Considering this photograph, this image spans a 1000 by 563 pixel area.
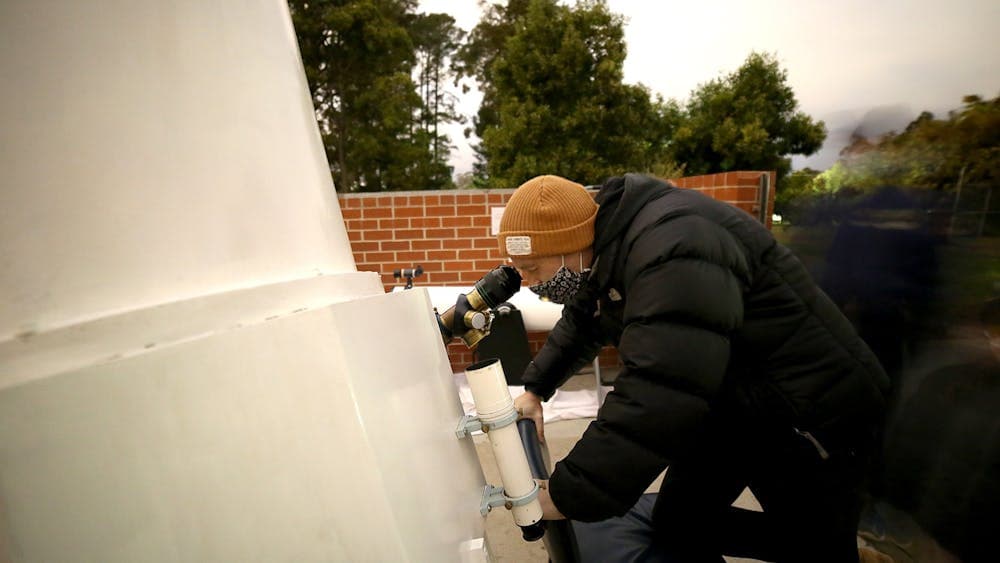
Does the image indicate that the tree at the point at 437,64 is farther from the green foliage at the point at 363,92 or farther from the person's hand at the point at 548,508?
the person's hand at the point at 548,508

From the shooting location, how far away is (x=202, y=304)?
49 centimetres

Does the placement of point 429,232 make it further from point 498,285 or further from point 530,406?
point 530,406

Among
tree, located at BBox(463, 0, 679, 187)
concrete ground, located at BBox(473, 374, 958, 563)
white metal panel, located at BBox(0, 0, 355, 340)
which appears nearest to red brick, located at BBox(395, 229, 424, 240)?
concrete ground, located at BBox(473, 374, 958, 563)

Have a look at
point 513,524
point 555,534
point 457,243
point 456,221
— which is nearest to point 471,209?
point 456,221

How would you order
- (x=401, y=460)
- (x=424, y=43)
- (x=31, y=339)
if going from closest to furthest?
(x=31, y=339), (x=401, y=460), (x=424, y=43)

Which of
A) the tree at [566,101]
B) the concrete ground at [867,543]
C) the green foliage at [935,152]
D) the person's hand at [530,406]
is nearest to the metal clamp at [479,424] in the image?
the person's hand at [530,406]

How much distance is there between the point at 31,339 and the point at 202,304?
125 millimetres

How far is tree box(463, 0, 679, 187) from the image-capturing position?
14266 mm

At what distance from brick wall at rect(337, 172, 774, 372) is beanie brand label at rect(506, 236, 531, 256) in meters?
2.92

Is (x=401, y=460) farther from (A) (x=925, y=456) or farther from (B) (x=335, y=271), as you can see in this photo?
(A) (x=925, y=456)

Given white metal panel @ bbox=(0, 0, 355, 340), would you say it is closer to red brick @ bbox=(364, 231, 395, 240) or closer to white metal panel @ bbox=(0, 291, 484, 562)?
white metal panel @ bbox=(0, 291, 484, 562)

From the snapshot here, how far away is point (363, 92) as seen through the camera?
17.7 metres

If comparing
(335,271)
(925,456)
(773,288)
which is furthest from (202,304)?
(925,456)

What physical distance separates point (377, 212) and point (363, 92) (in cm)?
1510
